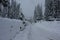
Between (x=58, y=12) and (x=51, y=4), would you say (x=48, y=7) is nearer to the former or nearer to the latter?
(x=51, y=4)

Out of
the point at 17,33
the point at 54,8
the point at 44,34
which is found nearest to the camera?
the point at 17,33

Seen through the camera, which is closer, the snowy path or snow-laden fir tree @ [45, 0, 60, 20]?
the snowy path

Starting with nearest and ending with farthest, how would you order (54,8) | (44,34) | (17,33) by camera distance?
(17,33) → (44,34) → (54,8)

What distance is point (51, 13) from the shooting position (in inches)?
1313

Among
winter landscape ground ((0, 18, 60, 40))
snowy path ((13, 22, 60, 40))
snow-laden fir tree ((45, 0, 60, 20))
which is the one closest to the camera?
winter landscape ground ((0, 18, 60, 40))

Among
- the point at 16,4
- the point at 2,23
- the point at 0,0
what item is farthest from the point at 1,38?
the point at 16,4

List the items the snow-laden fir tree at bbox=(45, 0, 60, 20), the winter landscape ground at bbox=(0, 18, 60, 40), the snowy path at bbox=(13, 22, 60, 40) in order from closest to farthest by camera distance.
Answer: the winter landscape ground at bbox=(0, 18, 60, 40), the snowy path at bbox=(13, 22, 60, 40), the snow-laden fir tree at bbox=(45, 0, 60, 20)

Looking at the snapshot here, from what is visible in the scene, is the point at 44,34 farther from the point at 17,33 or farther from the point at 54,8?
the point at 54,8

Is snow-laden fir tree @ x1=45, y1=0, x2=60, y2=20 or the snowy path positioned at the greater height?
snow-laden fir tree @ x1=45, y1=0, x2=60, y2=20

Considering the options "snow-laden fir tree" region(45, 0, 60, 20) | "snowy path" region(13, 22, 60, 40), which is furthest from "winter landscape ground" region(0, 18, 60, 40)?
"snow-laden fir tree" region(45, 0, 60, 20)

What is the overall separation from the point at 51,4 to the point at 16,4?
25072 mm

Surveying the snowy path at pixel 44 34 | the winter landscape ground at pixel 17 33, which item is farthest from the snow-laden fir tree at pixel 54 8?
the winter landscape ground at pixel 17 33

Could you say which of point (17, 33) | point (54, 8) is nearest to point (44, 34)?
point (17, 33)

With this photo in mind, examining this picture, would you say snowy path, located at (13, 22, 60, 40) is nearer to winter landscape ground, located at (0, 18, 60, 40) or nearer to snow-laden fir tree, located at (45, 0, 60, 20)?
Result: winter landscape ground, located at (0, 18, 60, 40)
